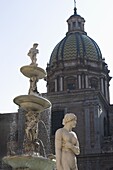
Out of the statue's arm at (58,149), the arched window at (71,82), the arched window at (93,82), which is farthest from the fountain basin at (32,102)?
the arched window at (93,82)

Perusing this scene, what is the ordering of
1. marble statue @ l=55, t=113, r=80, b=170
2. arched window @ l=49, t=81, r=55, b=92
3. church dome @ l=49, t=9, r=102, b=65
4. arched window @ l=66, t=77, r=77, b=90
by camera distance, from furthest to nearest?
church dome @ l=49, t=9, r=102, b=65
arched window @ l=49, t=81, r=55, b=92
arched window @ l=66, t=77, r=77, b=90
marble statue @ l=55, t=113, r=80, b=170

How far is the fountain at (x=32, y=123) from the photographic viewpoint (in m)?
12.1

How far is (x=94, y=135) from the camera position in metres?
35.8

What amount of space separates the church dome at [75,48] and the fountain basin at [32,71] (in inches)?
1191

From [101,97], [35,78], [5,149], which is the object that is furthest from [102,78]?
[35,78]

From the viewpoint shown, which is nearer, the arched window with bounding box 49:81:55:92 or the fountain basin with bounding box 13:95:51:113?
the fountain basin with bounding box 13:95:51:113

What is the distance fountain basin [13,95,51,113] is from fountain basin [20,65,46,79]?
3.92 feet

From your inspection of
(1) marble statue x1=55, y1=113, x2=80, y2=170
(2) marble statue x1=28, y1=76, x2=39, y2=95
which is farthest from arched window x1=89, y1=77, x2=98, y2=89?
(1) marble statue x1=55, y1=113, x2=80, y2=170

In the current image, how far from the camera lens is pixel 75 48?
1790 inches

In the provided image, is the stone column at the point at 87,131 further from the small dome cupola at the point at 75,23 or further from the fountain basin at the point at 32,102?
the fountain basin at the point at 32,102

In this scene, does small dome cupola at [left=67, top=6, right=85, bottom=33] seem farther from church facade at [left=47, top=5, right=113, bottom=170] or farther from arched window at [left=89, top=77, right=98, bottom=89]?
arched window at [left=89, top=77, right=98, bottom=89]

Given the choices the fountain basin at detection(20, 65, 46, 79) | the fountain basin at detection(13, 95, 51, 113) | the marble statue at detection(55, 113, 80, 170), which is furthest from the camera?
the fountain basin at detection(20, 65, 46, 79)

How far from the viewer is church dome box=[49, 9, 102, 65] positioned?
45.1m

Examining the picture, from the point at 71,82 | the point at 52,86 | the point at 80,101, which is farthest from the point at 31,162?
the point at 52,86
